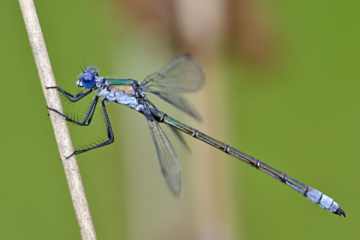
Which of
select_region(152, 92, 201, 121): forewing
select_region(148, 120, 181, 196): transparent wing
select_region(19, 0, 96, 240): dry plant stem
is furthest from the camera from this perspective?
select_region(152, 92, 201, 121): forewing

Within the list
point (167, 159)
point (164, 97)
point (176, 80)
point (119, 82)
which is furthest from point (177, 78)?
point (167, 159)

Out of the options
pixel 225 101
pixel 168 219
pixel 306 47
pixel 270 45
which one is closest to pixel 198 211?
pixel 168 219

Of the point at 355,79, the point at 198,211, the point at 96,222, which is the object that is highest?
the point at 355,79

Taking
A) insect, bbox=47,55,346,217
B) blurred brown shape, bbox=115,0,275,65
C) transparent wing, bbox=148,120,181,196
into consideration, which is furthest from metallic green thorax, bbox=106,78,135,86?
blurred brown shape, bbox=115,0,275,65

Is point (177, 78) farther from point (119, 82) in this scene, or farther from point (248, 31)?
point (248, 31)

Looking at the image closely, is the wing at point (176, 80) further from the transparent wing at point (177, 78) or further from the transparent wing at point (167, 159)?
the transparent wing at point (167, 159)

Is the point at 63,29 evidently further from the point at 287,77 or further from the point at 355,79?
the point at 355,79

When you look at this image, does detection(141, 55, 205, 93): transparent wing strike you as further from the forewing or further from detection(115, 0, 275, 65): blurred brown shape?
detection(115, 0, 275, 65): blurred brown shape
